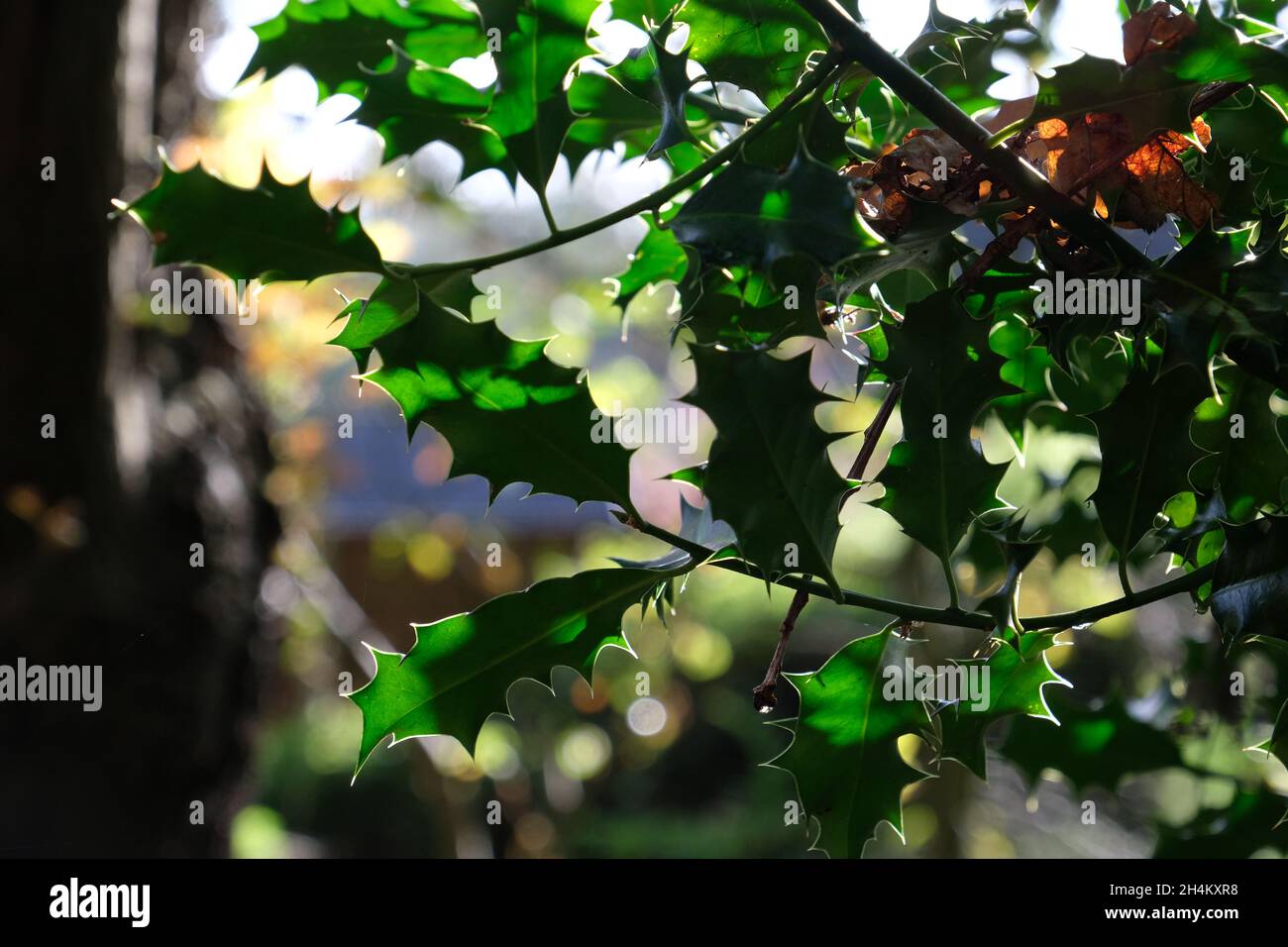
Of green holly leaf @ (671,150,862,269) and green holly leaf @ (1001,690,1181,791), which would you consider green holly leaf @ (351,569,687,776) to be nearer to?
green holly leaf @ (671,150,862,269)

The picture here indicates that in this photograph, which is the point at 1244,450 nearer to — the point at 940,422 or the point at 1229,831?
the point at 940,422

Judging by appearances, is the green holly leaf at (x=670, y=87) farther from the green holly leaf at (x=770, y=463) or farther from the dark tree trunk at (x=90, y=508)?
the dark tree trunk at (x=90, y=508)

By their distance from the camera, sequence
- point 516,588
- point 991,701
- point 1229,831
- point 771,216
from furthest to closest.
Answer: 1. point 516,588
2. point 1229,831
3. point 991,701
4. point 771,216

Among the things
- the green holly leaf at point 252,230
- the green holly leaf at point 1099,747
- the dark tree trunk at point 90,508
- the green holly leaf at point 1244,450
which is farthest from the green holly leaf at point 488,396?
the dark tree trunk at point 90,508

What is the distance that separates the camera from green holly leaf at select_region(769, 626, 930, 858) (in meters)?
0.40

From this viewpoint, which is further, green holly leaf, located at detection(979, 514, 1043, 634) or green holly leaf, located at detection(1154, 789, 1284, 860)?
green holly leaf, located at detection(1154, 789, 1284, 860)

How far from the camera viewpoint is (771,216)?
0.30 metres

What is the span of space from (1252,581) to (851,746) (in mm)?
154

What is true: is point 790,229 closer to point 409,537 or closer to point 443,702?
point 443,702

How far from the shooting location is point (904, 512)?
381mm

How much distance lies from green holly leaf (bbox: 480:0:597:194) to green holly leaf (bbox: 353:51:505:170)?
37mm

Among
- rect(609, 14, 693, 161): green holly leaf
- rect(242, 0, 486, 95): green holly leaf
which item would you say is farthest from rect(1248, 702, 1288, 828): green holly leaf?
rect(242, 0, 486, 95): green holly leaf

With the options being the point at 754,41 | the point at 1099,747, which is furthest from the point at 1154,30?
the point at 1099,747

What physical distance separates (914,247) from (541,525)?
3668 millimetres
